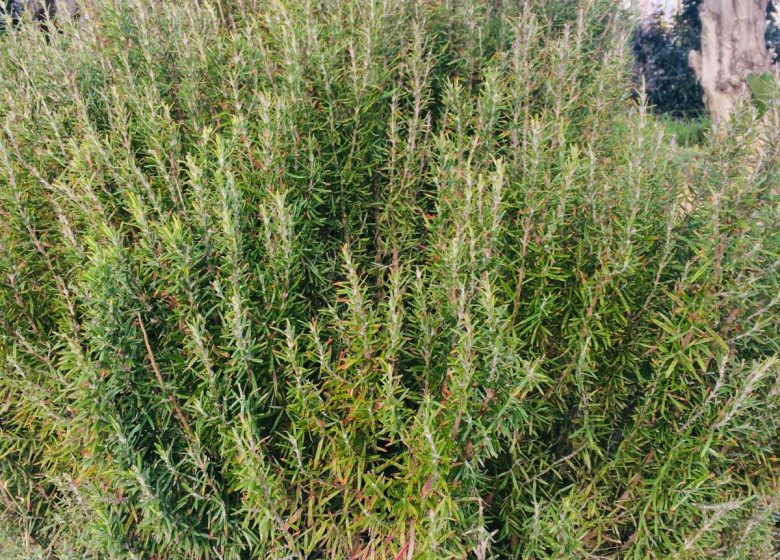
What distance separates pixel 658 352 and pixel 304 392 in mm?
1165

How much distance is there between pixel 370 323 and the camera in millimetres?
1945

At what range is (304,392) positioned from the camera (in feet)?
6.48

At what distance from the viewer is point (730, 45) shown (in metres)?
11.3

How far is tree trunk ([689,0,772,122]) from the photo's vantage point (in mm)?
11180

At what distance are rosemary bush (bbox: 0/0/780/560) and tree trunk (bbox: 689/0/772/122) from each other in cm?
1040

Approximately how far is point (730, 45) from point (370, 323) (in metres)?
12.0

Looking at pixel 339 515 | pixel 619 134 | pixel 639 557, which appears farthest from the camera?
pixel 619 134

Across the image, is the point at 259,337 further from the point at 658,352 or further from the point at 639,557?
the point at 639,557

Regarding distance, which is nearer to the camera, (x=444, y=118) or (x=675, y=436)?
(x=675, y=436)

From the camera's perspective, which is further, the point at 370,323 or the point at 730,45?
the point at 730,45

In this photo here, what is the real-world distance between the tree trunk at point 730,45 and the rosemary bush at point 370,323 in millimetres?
10400

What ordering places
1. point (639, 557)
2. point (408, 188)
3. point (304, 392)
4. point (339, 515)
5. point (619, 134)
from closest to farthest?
point (304, 392) < point (639, 557) < point (339, 515) < point (408, 188) < point (619, 134)

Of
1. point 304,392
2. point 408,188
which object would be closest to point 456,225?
point 408,188

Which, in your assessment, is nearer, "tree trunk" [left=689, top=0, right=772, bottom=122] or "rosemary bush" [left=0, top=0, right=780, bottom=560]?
"rosemary bush" [left=0, top=0, right=780, bottom=560]
